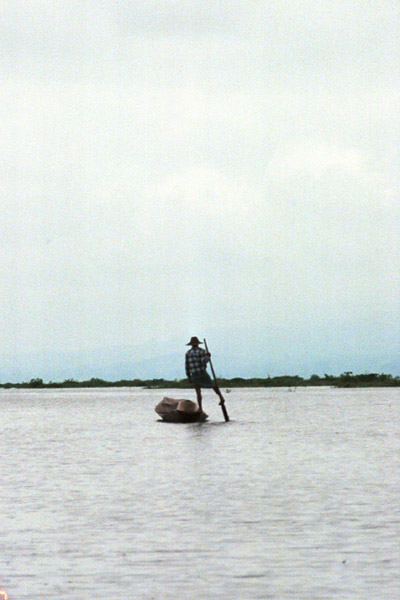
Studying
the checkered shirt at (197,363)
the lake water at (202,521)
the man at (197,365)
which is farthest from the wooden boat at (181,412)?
the lake water at (202,521)

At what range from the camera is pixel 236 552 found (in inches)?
323

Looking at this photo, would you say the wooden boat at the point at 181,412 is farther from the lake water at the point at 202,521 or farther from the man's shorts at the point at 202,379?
the lake water at the point at 202,521

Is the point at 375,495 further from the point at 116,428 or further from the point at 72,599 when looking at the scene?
the point at 116,428

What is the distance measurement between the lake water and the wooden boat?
7697 millimetres

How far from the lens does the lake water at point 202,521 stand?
709cm

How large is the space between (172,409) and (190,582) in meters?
20.7

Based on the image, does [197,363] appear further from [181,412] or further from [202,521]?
[202,521]

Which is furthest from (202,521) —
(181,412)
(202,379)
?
(181,412)

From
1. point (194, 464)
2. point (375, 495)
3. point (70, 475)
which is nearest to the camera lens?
point (375, 495)

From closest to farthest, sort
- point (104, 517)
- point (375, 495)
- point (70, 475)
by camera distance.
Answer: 1. point (104, 517)
2. point (375, 495)
3. point (70, 475)

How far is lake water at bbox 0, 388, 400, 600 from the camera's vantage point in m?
7.09

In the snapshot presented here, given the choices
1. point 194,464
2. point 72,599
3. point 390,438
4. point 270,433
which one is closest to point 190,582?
point 72,599

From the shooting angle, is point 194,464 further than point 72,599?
Yes

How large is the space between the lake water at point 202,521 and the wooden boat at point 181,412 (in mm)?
7697
